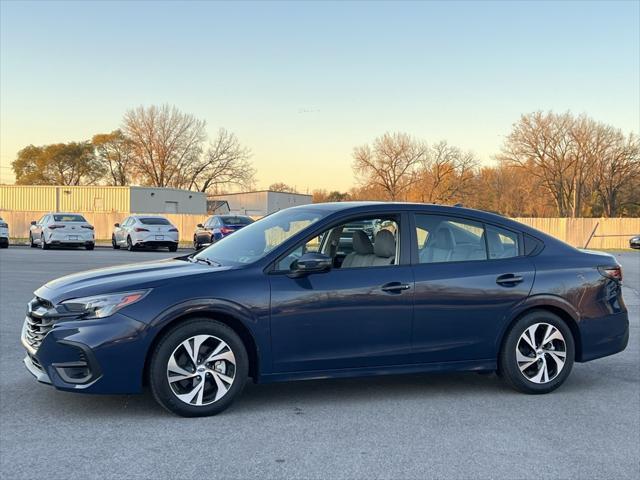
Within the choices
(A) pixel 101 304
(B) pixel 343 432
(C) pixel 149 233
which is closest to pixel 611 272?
A: (B) pixel 343 432

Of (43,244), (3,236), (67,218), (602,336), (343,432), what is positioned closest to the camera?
(343,432)

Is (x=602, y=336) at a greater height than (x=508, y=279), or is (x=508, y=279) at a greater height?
(x=508, y=279)

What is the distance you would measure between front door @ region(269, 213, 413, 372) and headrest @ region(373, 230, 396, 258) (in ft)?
0.19

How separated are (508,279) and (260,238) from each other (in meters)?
2.11

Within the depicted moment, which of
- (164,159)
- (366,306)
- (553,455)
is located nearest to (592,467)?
(553,455)

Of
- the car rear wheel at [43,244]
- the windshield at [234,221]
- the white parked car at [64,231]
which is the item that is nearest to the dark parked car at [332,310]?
the windshield at [234,221]

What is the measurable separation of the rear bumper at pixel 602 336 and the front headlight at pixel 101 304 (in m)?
3.75

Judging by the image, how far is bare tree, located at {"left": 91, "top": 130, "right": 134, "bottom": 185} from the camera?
79.8 meters

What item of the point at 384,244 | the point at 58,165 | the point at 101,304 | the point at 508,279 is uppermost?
the point at 58,165

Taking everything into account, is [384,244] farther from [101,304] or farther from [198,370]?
[101,304]

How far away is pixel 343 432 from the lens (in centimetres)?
454

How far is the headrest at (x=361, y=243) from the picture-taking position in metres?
5.67

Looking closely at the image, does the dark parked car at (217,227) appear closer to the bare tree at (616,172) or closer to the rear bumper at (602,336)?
the rear bumper at (602,336)

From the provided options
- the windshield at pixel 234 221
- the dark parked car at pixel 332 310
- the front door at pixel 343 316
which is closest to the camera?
the dark parked car at pixel 332 310
